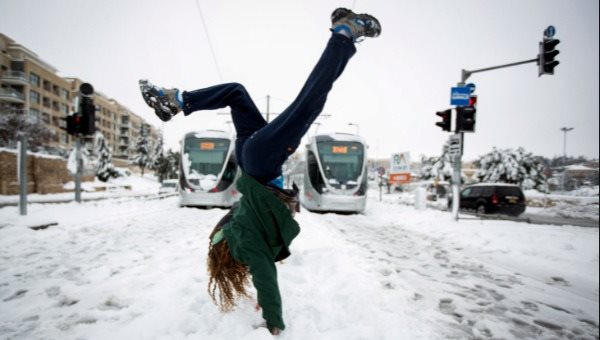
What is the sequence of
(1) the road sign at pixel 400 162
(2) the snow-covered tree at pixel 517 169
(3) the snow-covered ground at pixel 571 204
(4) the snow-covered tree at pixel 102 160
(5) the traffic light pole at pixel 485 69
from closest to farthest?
(5) the traffic light pole at pixel 485 69, (1) the road sign at pixel 400 162, (3) the snow-covered ground at pixel 571 204, (2) the snow-covered tree at pixel 517 169, (4) the snow-covered tree at pixel 102 160

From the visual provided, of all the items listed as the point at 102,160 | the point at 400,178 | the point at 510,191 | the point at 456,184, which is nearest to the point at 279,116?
the point at 456,184

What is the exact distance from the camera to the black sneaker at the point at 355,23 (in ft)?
Answer: 5.05

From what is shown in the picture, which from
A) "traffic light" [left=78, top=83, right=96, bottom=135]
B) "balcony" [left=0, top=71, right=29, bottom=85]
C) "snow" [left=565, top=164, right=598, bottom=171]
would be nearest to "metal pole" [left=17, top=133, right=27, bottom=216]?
"balcony" [left=0, top=71, right=29, bottom=85]

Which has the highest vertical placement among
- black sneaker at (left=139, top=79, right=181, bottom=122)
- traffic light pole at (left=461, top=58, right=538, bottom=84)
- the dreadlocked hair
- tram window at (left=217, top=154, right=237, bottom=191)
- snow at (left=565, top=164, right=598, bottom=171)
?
traffic light pole at (left=461, top=58, right=538, bottom=84)

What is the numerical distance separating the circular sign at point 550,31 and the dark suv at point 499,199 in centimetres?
731

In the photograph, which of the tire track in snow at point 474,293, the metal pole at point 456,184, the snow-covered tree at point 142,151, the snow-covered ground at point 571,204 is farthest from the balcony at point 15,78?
the snow-covered tree at point 142,151

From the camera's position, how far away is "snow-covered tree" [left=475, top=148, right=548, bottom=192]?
1342 inches

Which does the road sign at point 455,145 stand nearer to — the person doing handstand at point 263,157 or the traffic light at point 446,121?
the traffic light at point 446,121

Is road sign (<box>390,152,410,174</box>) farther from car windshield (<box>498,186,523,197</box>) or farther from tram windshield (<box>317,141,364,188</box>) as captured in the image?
tram windshield (<box>317,141,364,188</box>)

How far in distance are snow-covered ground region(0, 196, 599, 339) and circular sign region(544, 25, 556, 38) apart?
6255 millimetres

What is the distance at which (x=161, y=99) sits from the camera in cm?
198

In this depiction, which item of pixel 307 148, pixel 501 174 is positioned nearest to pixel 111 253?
pixel 307 148

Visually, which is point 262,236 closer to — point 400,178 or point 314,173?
point 314,173

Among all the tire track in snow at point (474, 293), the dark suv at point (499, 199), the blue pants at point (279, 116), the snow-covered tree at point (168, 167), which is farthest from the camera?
the snow-covered tree at point (168, 167)
